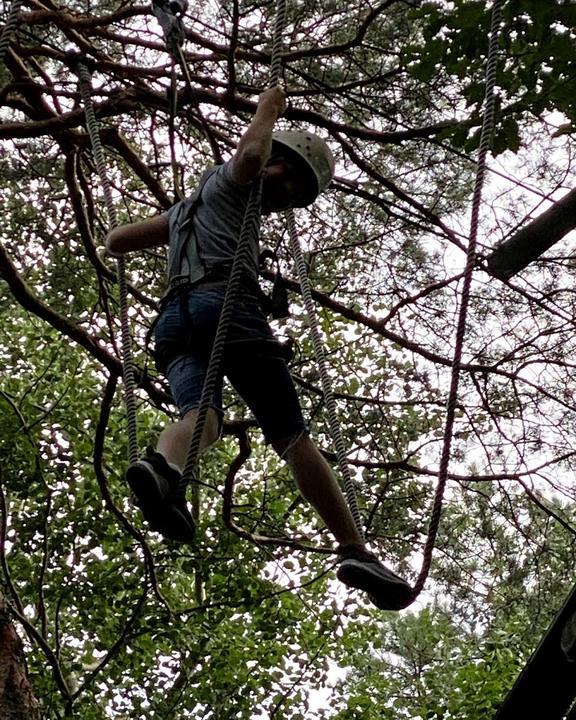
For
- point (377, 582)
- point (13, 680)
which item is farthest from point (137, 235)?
point (13, 680)

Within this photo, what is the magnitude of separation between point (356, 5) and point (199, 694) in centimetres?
394

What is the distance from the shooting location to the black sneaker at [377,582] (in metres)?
2.09

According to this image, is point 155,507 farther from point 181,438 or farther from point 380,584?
point 380,584

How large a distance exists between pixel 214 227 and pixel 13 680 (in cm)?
173

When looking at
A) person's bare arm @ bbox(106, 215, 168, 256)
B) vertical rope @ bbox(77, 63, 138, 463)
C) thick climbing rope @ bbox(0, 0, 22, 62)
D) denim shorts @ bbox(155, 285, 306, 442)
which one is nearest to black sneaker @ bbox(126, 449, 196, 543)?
vertical rope @ bbox(77, 63, 138, 463)

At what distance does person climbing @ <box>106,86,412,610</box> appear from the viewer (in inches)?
84.1

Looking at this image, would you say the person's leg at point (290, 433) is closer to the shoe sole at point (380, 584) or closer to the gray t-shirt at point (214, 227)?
the shoe sole at point (380, 584)

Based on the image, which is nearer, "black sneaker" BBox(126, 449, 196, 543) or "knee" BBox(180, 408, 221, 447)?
"black sneaker" BBox(126, 449, 196, 543)

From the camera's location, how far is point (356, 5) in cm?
414

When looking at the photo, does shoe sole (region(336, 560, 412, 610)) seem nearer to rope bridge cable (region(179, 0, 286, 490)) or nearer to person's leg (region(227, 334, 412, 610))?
person's leg (region(227, 334, 412, 610))

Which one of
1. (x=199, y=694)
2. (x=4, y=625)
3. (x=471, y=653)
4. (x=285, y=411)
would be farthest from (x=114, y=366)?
(x=471, y=653)

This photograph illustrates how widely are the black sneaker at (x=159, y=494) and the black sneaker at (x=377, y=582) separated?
0.37 meters

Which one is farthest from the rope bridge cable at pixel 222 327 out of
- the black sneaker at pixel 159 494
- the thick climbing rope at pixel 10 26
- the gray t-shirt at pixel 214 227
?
the thick climbing rope at pixel 10 26

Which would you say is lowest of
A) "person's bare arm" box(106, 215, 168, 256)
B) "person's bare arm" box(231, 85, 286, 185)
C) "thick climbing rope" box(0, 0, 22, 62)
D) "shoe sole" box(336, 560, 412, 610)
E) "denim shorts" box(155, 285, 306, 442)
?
"shoe sole" box(336, 560, 412, 610)
